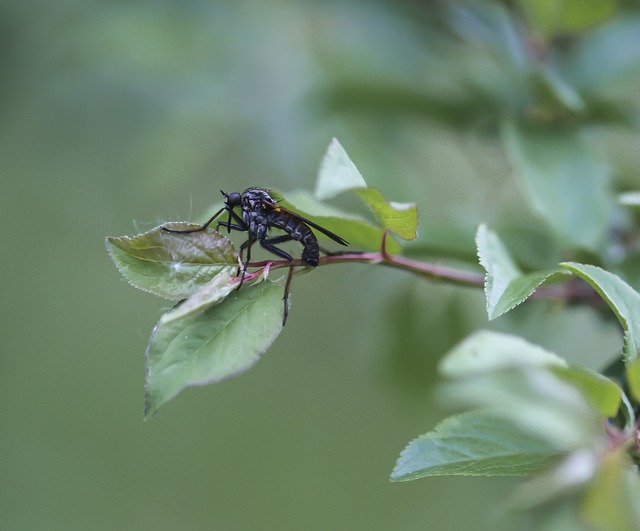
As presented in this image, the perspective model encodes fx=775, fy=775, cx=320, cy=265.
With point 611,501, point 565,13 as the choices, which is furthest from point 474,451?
point 565,13

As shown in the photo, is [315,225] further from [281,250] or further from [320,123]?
[320,123]

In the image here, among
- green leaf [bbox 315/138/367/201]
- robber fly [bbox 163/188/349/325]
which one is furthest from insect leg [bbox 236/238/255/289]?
green leaf [bbox 315/138/367/201]

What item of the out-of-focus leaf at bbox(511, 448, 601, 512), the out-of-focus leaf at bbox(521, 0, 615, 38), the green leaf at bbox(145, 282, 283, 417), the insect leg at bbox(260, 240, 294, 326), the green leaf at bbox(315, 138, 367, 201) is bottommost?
the out-of-focus leaf at bbox(511, 448, 601, 512)

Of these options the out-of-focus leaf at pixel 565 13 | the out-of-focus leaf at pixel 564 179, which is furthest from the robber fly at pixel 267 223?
the out-of-focus leaf at pixel 565 13

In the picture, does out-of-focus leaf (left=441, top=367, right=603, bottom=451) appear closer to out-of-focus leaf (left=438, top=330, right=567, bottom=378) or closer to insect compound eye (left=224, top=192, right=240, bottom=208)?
out-of-focus leaf (left=438, top=330, right=567, bottom=378)

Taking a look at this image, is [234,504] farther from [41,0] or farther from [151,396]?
[151,396]

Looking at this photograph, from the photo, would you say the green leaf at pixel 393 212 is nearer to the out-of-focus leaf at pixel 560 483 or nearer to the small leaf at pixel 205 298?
the small leaf at pixel 205 298

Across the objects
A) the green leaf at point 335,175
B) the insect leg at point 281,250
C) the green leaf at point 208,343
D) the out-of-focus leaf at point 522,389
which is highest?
the green leaf at point 335,175
